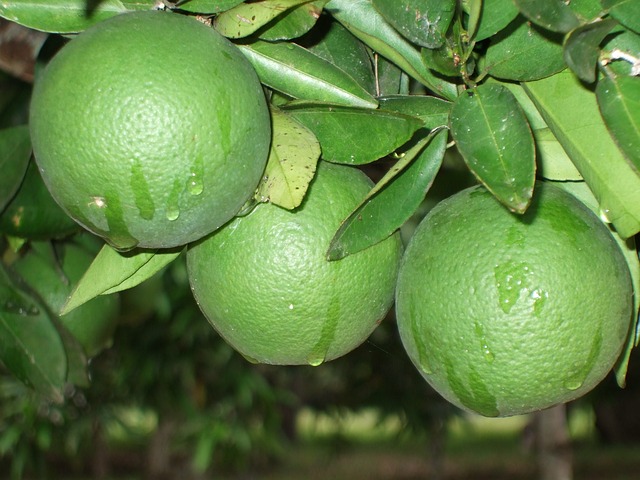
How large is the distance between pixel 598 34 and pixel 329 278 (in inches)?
16.3

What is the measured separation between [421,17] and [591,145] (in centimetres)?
25

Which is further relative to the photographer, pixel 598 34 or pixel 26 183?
pixel 26 183

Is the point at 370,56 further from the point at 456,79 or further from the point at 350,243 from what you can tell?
the point at 350,243

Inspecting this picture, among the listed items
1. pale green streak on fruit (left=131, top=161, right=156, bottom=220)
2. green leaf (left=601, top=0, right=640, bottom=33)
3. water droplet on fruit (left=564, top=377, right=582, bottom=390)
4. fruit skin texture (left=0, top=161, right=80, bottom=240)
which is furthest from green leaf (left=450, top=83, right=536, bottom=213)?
fruit skin texture (left=0, top=161, right=80, bottom=240)

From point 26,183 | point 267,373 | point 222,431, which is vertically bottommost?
point 267,373

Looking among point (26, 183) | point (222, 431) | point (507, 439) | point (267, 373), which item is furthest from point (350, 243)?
point (507, 439)

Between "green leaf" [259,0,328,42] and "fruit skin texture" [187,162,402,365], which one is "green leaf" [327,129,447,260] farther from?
"green leaf" [259,0,328,42]

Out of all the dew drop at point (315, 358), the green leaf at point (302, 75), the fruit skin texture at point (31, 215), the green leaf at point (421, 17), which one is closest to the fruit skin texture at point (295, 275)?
the dew drop at point (315, 358)

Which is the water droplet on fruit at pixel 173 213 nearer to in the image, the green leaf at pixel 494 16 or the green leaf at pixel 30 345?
the green leaf at pixel 494 16

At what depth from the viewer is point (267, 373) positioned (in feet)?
16.9

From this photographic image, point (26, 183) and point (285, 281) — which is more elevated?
point (285, 281)

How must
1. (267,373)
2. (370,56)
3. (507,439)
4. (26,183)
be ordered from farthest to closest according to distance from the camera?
(507,439) → (267,373) → (26,183) → (370,56)

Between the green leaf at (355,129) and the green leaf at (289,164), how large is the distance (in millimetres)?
19

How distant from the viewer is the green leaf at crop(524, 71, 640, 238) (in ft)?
2.86
